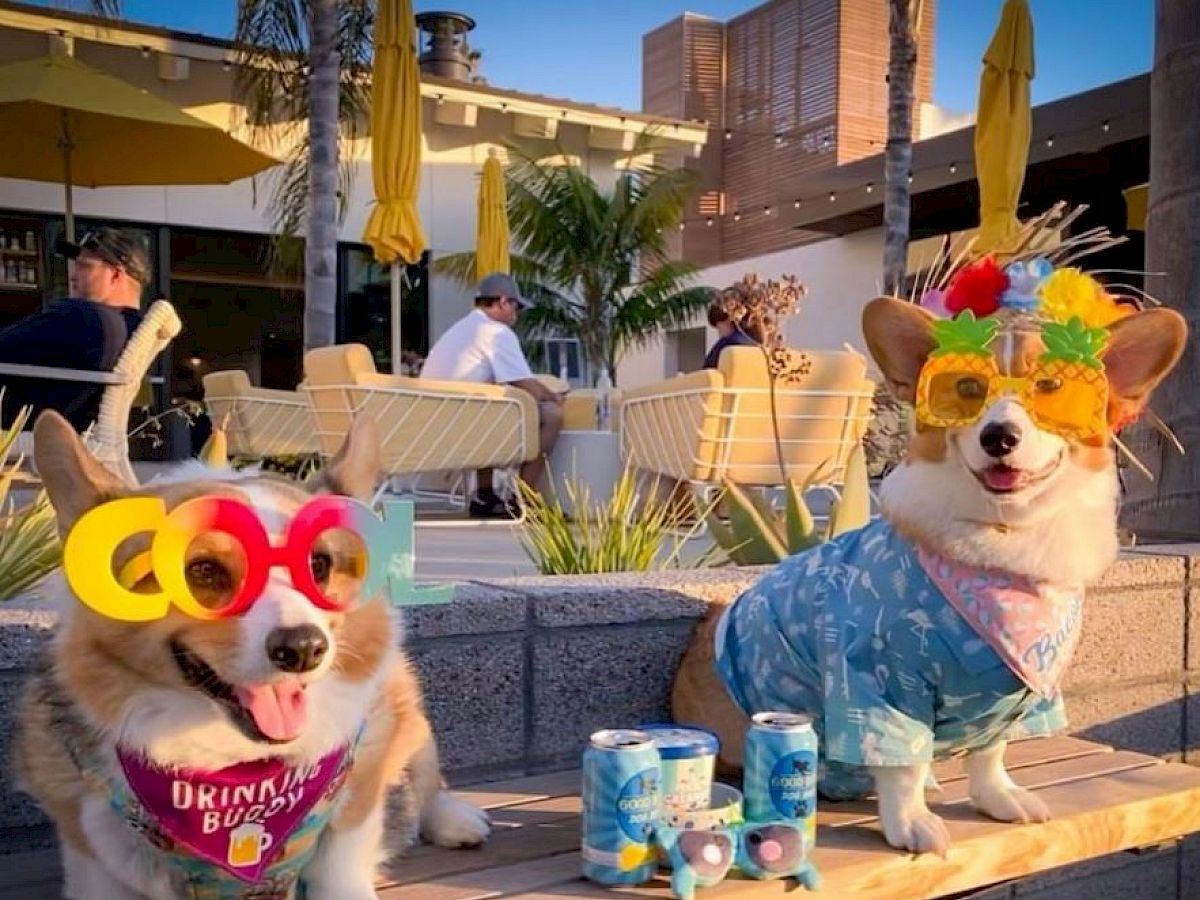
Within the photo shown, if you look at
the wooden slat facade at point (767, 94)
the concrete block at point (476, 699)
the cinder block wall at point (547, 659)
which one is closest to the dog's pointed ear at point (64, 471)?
the cinder block wall at point (547, 659)

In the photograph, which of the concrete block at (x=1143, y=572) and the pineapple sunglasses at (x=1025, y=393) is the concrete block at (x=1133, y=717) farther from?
the pineapple sunglasses at (x=1025, y=393)

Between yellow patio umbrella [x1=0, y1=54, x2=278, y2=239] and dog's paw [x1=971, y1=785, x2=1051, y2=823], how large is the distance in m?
6.81

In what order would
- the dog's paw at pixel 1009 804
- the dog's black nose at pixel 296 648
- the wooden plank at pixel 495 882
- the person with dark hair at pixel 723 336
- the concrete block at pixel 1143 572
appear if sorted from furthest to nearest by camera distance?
1. the person with dark hair at pixel 723 336
2. the concrete block at pixel 1143 572
3. the dog's paw at pixel 1009 804
4. the wooden plank at pixel 495 882
5. the dog's black nose at pixel 296 648

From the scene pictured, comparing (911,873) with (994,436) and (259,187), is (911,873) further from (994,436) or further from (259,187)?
(259,187)

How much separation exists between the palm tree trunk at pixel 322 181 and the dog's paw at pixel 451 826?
5718 millimetres

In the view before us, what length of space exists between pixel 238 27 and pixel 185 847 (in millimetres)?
9147

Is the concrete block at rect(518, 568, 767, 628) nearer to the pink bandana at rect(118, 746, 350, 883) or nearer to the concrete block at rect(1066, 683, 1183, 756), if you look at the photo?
the pink bandana at rect(118, 746, 350, 883)

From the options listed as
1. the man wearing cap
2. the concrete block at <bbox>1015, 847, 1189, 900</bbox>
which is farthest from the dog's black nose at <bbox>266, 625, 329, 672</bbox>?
the man wearing cap

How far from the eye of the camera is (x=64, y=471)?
4.24ft

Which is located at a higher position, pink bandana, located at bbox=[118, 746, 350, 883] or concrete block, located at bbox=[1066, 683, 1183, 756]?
pink bandana, located at bbox=[118, 746, 350, 883]

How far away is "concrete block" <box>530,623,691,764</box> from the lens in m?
2.34

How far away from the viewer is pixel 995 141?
6.97 m

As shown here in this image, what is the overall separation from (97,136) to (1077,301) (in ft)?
24.9

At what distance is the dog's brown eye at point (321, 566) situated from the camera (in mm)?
1318
